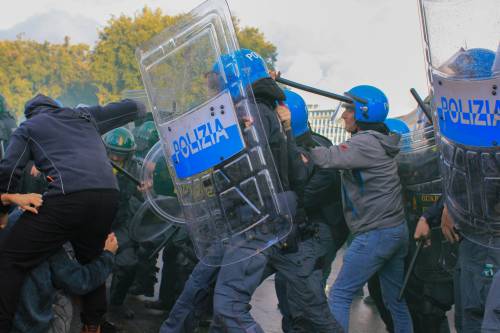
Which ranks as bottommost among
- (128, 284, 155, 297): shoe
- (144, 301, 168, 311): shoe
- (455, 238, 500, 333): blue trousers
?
(144, 301, 168, 311): shoe

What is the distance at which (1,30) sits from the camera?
88812 mm

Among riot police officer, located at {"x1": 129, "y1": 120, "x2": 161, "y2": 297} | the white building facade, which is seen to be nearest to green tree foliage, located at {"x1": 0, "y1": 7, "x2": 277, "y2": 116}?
the white building facade

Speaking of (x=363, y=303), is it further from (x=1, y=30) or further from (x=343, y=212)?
(x=1, y=30)

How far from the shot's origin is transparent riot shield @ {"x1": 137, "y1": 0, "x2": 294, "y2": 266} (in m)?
3.40

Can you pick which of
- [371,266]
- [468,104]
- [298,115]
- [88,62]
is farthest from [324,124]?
[88,62]

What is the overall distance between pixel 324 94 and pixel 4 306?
7.42 ft

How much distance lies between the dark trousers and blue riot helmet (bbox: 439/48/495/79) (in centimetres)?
184

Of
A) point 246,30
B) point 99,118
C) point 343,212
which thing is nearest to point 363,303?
point 343,212

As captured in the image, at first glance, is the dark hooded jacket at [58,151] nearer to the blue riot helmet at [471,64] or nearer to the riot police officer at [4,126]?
the blue riot helmet at [471,64]

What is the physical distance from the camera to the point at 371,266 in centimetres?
430

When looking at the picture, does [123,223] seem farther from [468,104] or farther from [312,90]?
[468,104]

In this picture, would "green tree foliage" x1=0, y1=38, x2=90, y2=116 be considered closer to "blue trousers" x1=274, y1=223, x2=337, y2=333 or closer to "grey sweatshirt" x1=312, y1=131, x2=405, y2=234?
"blue trousers" x1=274, y1=223, x2=337, y2=333

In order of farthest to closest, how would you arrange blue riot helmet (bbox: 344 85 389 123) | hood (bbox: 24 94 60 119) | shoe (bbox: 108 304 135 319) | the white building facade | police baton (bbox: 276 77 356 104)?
1. the white building facade
2. shoe (bbox: 108 304 135 319)
3. blue riot helmet (bbox: 344 85 389 123)
4. police baton (bbox: 276 77 356 104)
5. hood (bbox: 24 94 60 119)

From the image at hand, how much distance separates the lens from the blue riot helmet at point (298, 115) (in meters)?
4.61
